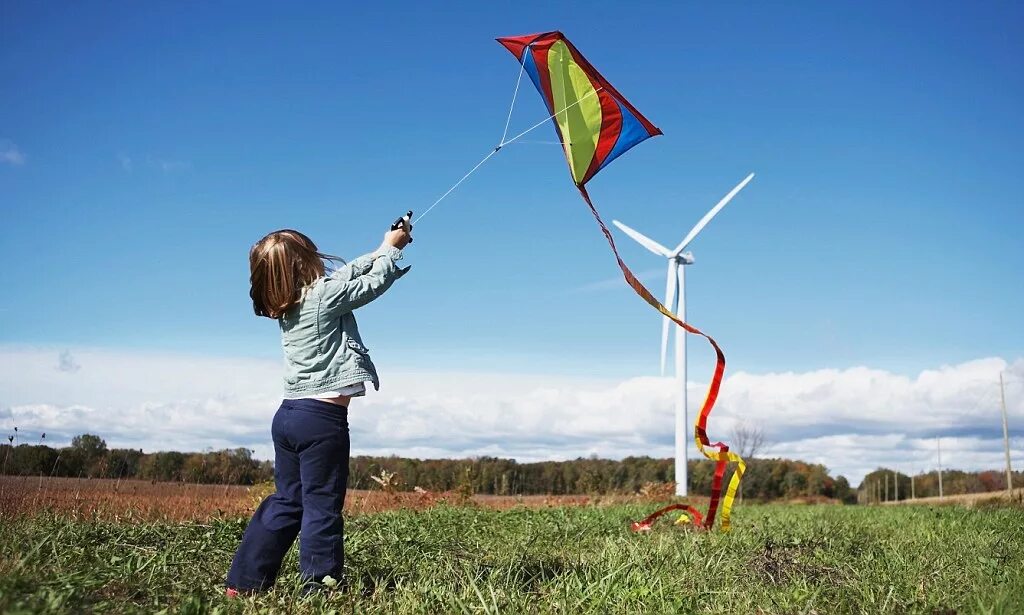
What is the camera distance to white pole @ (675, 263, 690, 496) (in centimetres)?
1811

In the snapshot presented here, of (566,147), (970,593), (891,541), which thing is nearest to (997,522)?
(891,541)

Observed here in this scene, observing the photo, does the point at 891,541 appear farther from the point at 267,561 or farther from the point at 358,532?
the point at 267,561

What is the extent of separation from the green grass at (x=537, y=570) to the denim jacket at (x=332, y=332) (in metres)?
1.06

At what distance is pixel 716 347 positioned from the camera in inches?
264

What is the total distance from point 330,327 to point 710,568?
9.02 feet

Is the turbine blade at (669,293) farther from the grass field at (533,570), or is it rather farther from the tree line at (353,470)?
the grass field at (533,570)

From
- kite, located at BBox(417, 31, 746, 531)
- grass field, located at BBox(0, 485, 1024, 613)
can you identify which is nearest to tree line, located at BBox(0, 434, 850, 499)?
grass field, located at BBox(0, 485, 1024, 613)

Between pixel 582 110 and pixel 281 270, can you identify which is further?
pixel 582 110

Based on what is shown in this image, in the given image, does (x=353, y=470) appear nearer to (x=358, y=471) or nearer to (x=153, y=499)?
(x=358, y=471)

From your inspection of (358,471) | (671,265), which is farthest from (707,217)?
(358,471)

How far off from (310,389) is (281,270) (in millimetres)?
670

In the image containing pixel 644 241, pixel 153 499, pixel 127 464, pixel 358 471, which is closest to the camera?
pixel 153 499

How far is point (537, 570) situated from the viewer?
513cm

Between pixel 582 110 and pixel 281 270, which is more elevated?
pixel 582 110
